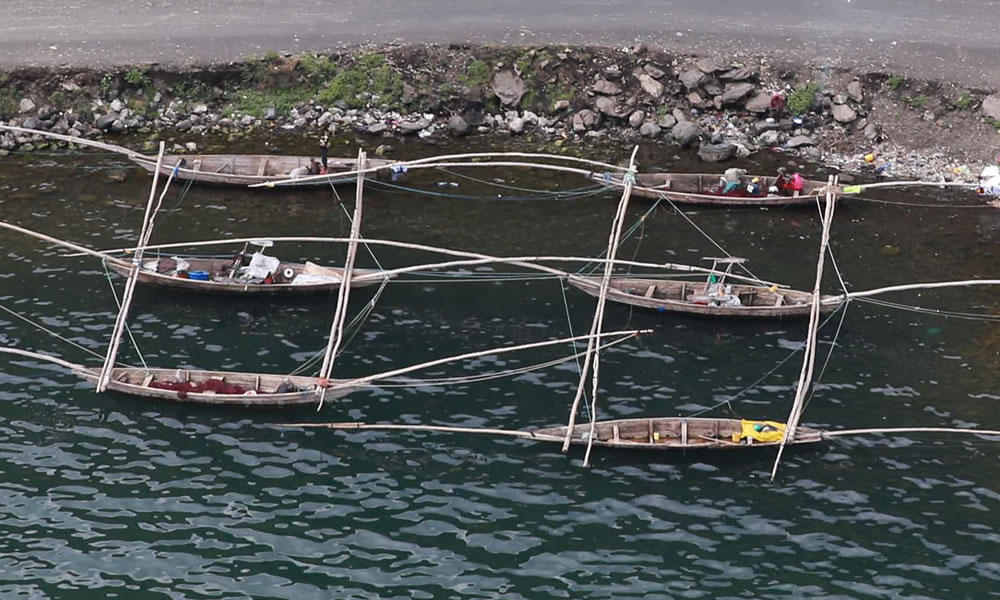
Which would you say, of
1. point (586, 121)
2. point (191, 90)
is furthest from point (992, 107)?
point (191, 90)

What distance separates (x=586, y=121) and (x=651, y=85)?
281 cm

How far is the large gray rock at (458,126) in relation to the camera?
146ft

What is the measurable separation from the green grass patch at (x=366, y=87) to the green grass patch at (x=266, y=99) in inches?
34.3

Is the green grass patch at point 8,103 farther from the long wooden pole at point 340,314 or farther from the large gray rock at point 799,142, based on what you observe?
the large gray rock at point 799,142

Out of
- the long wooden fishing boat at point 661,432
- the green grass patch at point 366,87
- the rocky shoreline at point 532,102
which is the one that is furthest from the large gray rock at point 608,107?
the long wooden fishing boat at point 661,432

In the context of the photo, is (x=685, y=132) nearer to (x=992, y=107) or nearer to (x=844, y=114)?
Answer: (x=844, y=114)

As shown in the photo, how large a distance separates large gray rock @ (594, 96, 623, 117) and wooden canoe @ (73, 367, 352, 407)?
60.1ft

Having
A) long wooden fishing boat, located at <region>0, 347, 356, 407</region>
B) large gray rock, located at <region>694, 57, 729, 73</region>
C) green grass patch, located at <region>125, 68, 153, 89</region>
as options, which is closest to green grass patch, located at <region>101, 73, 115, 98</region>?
green grass patch, located at <region>125, 68, 153, 89</region>

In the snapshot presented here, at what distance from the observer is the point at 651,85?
4475cm

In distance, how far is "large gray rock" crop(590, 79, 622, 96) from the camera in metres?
45.0

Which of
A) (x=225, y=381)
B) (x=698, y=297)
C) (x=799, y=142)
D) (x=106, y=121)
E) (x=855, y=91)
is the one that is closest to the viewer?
(x=225, y=381)

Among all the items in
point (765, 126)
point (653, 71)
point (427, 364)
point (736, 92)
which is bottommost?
point (427, 364)

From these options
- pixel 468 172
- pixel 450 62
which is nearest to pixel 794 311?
pixel 468 172

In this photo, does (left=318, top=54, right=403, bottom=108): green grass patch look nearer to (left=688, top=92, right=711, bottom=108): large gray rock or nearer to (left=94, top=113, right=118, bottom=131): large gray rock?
(left=94, top=113, right=118, bottom=131): large gray rock
